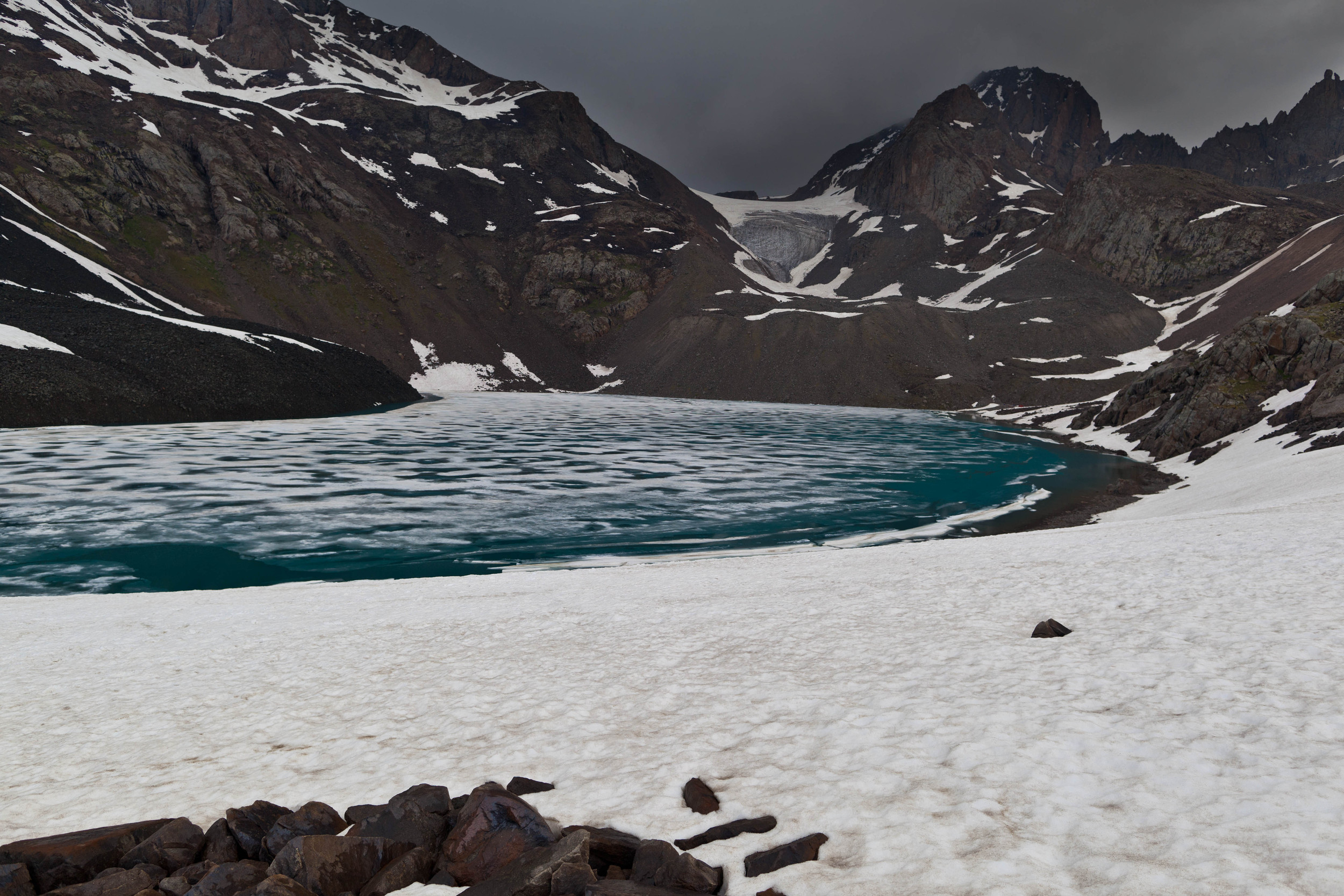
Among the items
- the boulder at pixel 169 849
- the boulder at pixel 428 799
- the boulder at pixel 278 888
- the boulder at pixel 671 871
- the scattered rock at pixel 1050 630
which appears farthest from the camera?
the scattered rock at pixel 1050 630

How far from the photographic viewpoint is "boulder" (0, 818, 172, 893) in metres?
3.86

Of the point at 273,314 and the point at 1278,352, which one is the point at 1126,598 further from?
the point at 273,314

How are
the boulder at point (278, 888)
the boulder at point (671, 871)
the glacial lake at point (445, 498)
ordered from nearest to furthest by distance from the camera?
the boulder at point (278, 888) → the boulder at point (671, 871) → the glacial lake at point (445, 498)

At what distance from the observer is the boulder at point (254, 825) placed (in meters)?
4.18

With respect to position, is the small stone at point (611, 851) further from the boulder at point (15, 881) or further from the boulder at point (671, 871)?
the boulder at point (15, 881)

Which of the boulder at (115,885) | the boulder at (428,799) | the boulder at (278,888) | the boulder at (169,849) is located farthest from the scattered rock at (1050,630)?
the boulder at (115,885)

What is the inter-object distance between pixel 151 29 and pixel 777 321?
212 metres

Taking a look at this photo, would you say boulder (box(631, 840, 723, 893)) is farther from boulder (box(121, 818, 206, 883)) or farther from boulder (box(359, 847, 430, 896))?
boulder (box(121, 818, 206, 883))

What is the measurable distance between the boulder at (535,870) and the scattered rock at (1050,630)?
591cm

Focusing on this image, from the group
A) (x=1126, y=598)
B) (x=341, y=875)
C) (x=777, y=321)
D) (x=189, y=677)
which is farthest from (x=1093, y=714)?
(x=777, y=321)

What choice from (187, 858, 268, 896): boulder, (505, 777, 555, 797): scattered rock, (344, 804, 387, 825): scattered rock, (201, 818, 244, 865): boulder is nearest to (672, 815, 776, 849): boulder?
(505, 777, 555, 797): scattered rock

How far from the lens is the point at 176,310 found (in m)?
64.8

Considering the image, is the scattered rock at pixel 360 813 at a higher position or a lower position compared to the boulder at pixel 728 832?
higher

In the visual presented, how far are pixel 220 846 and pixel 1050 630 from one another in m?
7.84
